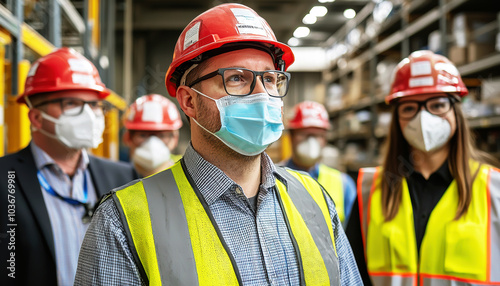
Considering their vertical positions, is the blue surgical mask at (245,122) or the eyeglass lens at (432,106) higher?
the eyeglass lens at (432,106)

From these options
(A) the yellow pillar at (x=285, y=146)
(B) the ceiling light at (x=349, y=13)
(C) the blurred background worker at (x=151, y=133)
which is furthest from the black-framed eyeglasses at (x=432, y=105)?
(B) the ceiling light at (x=349, y=13)

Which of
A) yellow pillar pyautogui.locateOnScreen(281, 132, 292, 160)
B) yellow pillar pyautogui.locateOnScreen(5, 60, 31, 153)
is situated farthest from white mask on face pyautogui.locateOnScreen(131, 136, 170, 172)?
yellow pillar pyautogui.locateOnScreen(281, 132, 292, 160)

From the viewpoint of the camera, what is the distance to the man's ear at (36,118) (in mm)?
2150

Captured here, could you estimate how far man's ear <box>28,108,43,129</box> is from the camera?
2.15m

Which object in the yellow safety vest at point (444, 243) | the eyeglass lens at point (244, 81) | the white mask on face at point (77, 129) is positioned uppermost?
the eyeglass lens at point (244, 81)

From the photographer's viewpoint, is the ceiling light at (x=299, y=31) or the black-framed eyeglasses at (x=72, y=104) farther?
the ceiling light at (x=299, y=31)

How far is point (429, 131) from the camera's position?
6.76 ft

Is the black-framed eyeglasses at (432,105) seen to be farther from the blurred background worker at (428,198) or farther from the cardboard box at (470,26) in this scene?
the cardboard box at (470,26)

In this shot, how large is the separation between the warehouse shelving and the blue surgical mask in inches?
131

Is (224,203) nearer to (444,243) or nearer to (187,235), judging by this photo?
(187,235)

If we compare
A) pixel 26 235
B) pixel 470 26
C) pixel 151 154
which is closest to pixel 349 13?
pixel 470 26

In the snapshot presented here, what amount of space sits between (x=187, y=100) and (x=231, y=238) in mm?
519

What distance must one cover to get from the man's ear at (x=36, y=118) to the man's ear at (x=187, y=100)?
113 centimetres

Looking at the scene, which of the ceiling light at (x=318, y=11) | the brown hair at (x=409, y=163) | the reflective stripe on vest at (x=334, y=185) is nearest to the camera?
the brown hair at (x=409, y=163)
